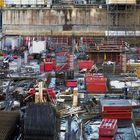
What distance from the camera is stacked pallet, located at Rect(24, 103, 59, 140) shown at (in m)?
12.6

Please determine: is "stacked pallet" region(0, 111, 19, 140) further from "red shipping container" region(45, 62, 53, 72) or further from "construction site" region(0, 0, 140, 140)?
"red shipping container" region(45, 62, 53, 72)

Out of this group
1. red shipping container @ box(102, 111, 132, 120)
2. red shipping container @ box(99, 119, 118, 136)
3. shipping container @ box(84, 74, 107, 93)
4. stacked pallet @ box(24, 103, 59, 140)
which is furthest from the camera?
shipping container @ box(84, 74, 107, 93)

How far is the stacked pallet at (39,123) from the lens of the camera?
12.6m

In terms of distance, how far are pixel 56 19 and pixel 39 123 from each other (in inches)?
1034

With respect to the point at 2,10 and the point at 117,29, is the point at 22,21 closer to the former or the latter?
the point at 2,10

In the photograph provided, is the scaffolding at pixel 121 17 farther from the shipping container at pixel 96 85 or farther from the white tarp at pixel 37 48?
the shipping container at pixel 96 85

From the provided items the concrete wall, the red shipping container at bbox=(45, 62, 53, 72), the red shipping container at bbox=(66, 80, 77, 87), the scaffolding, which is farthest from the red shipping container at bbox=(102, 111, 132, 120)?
the concrete wall

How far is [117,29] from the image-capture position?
37375mm

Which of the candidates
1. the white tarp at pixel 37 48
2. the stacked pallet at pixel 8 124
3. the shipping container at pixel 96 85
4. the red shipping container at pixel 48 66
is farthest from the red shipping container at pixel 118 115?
the white tarp at pixel 37 48

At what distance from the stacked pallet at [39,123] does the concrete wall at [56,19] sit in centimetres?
2534

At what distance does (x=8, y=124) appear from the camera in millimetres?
13016

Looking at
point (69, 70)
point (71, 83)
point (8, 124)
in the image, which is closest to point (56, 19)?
point (69, 70)

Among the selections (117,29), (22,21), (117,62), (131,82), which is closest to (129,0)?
(117,29)

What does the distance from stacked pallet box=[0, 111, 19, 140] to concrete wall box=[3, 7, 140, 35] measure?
2425 centimetres
